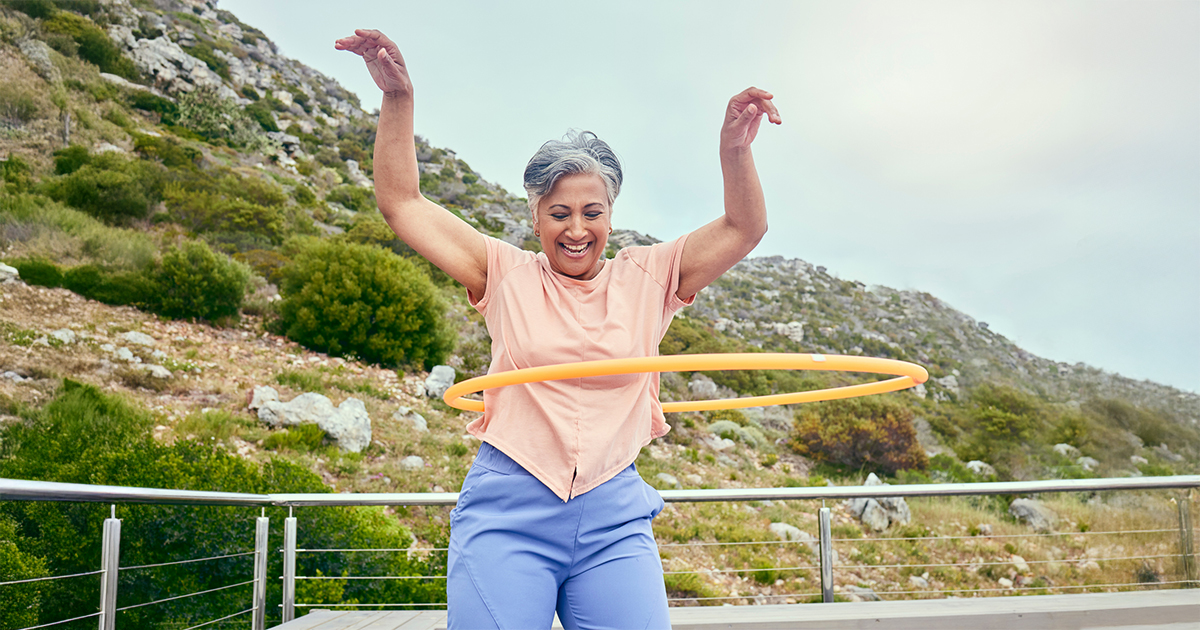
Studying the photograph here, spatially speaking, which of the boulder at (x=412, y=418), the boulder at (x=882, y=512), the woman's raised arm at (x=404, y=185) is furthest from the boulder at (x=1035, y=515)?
the woman's raised arm at (x=404, y=185)

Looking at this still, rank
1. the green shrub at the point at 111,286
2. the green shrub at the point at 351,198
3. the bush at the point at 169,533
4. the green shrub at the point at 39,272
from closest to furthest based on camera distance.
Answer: the bush at the point at 169,533 < the green shrub at the point at 39,272 < the green shrub at the point at 111,286 < the green shrub at the point at 351,198

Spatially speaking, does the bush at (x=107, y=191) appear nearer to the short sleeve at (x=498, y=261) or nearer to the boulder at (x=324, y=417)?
the boulder at (x=324, y=417)

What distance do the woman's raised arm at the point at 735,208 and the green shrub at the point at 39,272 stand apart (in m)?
13.1

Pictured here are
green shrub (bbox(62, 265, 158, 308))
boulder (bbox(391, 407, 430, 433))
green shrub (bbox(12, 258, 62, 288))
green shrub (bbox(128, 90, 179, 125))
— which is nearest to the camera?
boulder (bbox(391, 407, 430, 433))

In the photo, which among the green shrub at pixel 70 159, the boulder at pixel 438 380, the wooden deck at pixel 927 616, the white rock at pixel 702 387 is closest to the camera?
the wooden deck at pixel 927 616

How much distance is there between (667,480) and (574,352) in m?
10.7

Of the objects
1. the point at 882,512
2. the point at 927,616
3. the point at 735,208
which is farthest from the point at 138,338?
the point at 882,512

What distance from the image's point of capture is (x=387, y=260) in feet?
40.6

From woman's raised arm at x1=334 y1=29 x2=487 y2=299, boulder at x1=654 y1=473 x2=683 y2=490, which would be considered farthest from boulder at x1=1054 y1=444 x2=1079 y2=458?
woman's raised arm at x1=334 y1=29 x2=487 y2=299

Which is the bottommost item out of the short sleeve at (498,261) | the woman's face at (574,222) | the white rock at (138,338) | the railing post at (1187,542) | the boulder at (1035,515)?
the boulder at (1035,515)

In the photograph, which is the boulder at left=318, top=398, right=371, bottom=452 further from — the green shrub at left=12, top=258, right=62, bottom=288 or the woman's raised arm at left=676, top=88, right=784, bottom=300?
the woman's raised arm at left=676, top=88, right=784, bottom=300

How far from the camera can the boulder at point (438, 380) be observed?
1157 centimetres

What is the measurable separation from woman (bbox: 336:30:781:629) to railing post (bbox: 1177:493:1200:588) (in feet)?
14.1

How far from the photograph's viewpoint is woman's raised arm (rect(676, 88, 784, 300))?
107 centimetres
